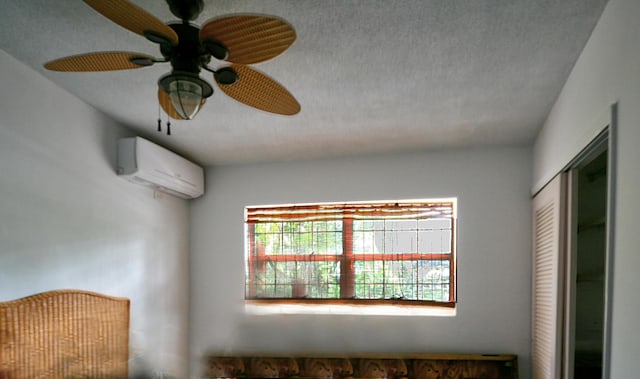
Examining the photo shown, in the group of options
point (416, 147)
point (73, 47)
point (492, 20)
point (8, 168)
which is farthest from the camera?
point (416, 147)

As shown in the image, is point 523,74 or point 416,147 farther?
point 416,147

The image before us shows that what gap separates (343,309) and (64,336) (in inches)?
78.8

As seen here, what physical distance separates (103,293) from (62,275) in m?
0.37

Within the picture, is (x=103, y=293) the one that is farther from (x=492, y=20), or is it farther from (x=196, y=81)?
(x=492, y=20)

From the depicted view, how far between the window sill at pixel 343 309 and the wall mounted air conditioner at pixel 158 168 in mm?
1104

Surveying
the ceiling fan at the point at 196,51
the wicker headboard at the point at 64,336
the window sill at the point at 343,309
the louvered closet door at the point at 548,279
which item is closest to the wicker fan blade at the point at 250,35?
the ceiling fan at the point at 196,51

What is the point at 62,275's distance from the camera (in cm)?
221

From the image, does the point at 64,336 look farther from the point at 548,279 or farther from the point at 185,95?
the point at 548,279

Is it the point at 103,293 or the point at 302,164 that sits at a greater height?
the point at 302,164

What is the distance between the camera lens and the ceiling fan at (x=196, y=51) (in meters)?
1.11

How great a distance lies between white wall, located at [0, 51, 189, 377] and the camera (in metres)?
1.93

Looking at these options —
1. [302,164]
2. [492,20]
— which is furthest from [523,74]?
[302,164]

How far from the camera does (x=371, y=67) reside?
1.87 m

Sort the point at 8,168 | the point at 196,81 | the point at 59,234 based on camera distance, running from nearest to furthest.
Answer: the point at 196,81
the point at 8,168
the point at 59,234
